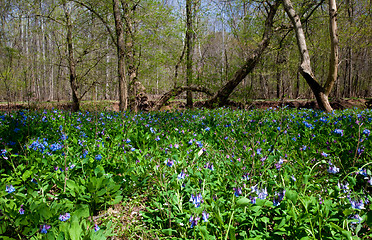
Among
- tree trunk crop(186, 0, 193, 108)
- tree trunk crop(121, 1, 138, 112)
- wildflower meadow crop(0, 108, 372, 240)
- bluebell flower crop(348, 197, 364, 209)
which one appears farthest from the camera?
tree trunk crop(186, 0, 193, 108)

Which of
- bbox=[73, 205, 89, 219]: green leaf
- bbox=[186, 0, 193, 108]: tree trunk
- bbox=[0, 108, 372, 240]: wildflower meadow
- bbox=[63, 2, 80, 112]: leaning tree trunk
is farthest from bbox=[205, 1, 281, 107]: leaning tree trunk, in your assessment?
bbox=[73, 205, 89, 219]: green leaf

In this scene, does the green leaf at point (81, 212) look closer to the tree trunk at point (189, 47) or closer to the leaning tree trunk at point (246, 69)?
the leaning tree trunk at point (246, 69)

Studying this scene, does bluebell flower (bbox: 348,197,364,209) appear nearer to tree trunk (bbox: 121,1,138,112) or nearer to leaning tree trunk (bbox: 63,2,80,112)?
tree trunk (bbox: 121,1,138,112)

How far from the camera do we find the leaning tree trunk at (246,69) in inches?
336

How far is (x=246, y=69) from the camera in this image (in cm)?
891

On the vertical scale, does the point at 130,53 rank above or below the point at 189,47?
below

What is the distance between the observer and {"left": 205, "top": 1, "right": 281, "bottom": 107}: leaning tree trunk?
8547mm

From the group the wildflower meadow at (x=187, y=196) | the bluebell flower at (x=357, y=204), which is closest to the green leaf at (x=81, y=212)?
the wildflower meadow at (x=187, y=196)

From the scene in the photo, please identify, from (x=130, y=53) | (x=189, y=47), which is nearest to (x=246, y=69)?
(x=189, y=47)

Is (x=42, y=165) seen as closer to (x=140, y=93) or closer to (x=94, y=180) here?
(x=94, y=180)

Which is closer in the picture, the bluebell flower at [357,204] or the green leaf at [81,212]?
the bluebell flower at [357,204]

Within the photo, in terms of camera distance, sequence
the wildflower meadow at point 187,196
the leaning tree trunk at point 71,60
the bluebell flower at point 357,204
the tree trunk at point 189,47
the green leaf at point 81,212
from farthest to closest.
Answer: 1. the tree trunk at point 189,47
2. the leaning tree trunk at point 71,60
3. the green leaf at point 81,212
4. the wildflower meadow at point 187,196
5. the bluebell flower at point 357,204

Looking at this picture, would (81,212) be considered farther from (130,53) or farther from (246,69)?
(246,69)

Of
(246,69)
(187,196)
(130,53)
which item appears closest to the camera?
(187,196)
